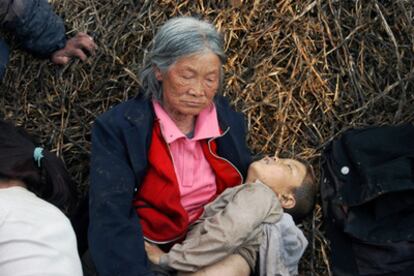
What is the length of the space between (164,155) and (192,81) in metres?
0.31

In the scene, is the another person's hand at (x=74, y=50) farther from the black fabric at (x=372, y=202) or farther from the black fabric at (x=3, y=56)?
the black fabric at (x=372, y=202)

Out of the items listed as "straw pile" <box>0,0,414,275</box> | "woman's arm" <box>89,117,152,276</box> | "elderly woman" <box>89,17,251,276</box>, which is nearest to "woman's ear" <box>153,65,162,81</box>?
"elderly woman" <box>89,17,251,276</box>

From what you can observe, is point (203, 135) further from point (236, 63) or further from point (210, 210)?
point (236, 63)

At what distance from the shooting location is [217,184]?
2.87 m

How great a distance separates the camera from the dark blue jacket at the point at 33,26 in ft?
10.1

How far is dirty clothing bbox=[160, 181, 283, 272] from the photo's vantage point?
8.38 ft

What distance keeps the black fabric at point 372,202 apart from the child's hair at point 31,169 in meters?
1.09

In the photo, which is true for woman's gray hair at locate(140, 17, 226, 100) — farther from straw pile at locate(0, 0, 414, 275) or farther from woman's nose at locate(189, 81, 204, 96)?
straw pile at locate(0, 0, 414, 275)

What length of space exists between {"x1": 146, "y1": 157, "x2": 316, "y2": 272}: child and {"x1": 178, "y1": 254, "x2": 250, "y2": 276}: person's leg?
0.07 feet

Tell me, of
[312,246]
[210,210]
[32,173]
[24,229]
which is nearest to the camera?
[24,229]

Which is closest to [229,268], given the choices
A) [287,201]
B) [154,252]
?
[154,252]

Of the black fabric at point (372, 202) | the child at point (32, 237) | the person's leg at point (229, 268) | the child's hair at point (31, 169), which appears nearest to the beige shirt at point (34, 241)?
the child at point (32, 237)

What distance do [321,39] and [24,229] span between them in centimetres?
186

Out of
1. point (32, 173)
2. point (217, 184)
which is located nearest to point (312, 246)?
point (217, 184)
